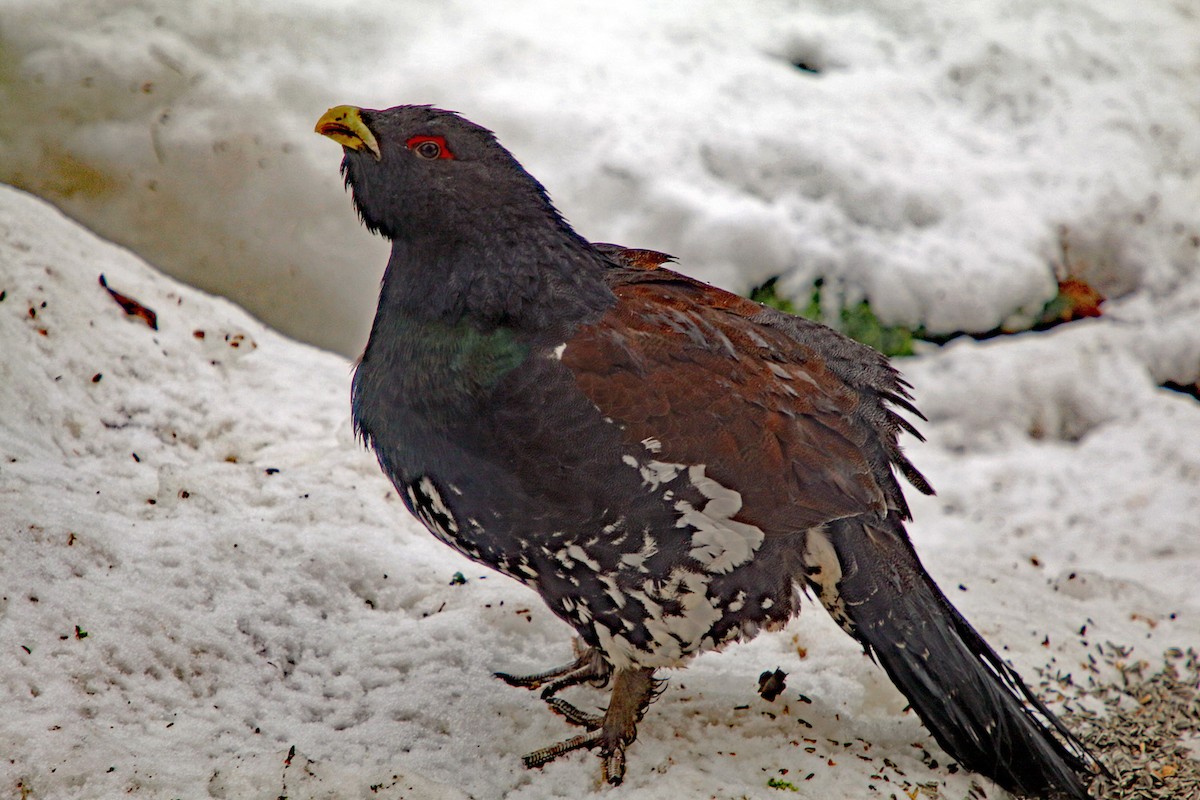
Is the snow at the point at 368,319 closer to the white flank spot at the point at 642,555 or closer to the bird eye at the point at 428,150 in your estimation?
the white flank spot at the point at 642,555

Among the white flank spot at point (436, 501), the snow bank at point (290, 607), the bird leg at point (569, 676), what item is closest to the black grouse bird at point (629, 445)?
the white flank spot at point (436, 501)

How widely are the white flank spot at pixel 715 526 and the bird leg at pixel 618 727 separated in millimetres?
420

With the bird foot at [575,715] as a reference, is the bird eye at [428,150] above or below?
above

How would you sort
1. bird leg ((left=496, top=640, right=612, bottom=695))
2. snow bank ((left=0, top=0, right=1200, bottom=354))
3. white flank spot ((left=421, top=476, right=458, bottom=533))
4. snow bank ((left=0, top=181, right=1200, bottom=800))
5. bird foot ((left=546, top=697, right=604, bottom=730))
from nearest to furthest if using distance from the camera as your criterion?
snow bank ((left=0, top=181, right=1200, bottom=800)), white flank spot ((left=421, top=476, right=458, bottom=533)), bird foot ((left=546, top=697, right=604, bottom=730)), bird leg ((left=496, top=640, right=612, bottom=695)), snow bank ((left=0, top=0, right=1200, bottom=354))

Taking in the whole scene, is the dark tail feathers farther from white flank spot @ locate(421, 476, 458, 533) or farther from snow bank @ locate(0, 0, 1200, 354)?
snow bank @ locate(0, 0, 1200, 354)

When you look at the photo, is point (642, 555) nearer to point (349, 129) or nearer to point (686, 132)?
point (349, 129)

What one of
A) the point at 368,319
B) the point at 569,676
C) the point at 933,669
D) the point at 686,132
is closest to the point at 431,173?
the point at 569,676

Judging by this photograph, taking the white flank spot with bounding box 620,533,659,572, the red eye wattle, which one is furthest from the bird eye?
the white flank spot with bounding box 620,533,659,572

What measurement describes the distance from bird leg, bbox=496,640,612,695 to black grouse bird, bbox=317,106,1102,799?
0.13 m

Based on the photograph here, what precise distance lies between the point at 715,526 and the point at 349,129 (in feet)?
4.74

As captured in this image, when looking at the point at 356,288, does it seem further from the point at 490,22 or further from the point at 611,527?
the point at 611,527

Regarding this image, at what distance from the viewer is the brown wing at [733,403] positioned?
8.20ft

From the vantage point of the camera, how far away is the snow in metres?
2.65

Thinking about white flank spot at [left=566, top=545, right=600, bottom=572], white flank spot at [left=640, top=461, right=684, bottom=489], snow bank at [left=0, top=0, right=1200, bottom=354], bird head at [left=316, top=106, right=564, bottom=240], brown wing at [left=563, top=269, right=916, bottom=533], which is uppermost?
snow bank at [left=0, top=0, right=1200, bottom=354]
